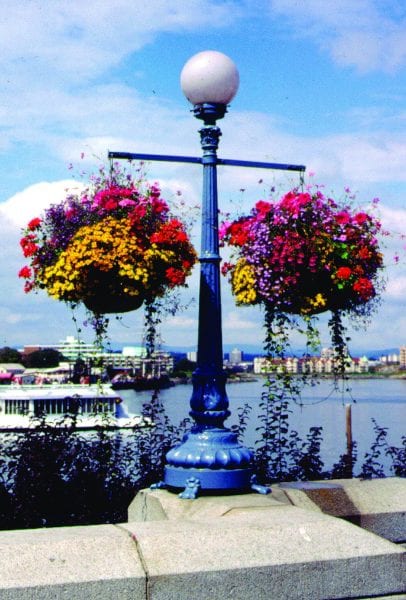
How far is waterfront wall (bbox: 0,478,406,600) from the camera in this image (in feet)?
14.7

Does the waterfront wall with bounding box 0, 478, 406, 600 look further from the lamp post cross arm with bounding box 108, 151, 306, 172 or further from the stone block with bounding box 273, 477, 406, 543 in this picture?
the lamp post cross arm with bounding box 108, 151, 306, 172

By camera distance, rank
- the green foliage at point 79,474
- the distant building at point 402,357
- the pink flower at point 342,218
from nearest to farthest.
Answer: the pink flower at point 342,218
the green foliage at point 79,474
the distant building at point 402,357

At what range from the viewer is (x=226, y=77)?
6918 mm

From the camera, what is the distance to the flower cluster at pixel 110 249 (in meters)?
6.65

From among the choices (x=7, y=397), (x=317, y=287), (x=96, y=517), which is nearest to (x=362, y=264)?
(x=317, y=287)

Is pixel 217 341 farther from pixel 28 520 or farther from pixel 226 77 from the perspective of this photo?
pixel 28 520

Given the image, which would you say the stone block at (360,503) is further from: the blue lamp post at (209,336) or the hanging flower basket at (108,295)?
the hanging flower basket at (108,295)

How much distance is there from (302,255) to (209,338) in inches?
36.8

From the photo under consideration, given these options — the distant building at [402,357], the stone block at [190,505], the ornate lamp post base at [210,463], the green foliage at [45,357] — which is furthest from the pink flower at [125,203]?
the distant building at [402,357]

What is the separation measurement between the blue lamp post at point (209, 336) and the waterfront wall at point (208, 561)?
1061 millimetres

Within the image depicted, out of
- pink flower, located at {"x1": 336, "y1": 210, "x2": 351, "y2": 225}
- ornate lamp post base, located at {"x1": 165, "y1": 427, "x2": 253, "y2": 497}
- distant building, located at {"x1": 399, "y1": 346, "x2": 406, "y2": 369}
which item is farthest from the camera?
distant building, located at {"x1": 399, "y1": 346, "x2": 406, "y2": 369}

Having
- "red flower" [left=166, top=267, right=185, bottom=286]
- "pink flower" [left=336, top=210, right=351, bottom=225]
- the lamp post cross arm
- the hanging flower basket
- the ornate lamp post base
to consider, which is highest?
the lamp post cross arm

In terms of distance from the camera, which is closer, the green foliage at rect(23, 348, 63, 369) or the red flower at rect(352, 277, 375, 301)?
the red flower at rect(352, 277, 375, 301)

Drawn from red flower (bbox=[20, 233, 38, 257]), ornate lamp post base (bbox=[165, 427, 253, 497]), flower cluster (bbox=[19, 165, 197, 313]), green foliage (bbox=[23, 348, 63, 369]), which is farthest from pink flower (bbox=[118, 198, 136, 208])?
green foliage (bbox=[23, 348, 63, 369])
